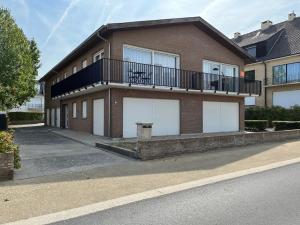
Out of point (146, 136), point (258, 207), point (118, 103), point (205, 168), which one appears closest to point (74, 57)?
point (118, 103)

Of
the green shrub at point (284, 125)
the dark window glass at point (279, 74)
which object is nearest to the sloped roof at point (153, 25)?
the green shrub at point (284, 125)

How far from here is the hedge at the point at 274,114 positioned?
26906 mm

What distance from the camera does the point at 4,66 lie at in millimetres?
15672

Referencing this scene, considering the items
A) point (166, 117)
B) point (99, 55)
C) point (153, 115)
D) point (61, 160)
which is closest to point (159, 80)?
point (153, 115)

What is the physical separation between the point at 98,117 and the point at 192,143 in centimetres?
848

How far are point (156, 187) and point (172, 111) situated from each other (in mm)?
12515

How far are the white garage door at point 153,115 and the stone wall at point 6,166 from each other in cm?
982

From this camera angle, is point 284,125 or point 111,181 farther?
point 284,125

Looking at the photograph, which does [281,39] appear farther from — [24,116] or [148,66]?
[24,116]

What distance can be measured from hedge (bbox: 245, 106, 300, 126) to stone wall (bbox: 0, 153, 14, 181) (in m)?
23.3

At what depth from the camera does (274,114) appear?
2772cm

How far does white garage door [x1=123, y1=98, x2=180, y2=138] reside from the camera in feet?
58.0

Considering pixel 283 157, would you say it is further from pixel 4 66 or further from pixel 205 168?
pixel 4 66

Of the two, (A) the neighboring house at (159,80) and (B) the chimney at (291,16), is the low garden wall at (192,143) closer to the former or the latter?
(A) the neighboring house at (159,80)
